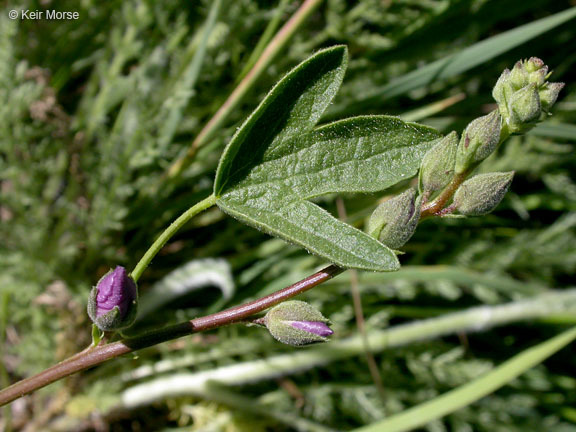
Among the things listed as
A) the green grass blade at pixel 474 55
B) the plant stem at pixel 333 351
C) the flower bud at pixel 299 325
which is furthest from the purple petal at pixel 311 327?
the plant stem at pixel 333 351

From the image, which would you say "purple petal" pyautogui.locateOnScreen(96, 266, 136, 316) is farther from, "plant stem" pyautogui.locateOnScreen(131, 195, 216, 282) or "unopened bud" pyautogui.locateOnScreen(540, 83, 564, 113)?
"unopened bud" pyautogui.locateOnScreen(540, 83, 564, 113)

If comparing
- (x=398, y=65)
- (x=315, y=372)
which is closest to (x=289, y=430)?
(x=315, y=372)

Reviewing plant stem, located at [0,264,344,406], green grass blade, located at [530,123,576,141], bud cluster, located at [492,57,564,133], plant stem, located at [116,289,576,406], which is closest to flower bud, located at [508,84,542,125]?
bud cluster, located at [492,57,564,133]

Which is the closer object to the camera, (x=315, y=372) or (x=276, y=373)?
(x=276, y=373)

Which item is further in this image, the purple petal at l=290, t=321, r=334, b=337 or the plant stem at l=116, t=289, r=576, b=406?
the plant stem at l=116, t=289, r=576, b=406

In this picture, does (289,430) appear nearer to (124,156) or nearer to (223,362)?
(223,362)

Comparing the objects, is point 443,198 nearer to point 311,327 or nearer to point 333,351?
point 311,327

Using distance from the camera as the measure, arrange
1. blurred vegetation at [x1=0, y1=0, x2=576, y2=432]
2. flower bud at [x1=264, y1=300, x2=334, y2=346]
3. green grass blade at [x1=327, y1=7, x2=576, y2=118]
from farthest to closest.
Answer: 1. blurred vegetation at [x1=0, y1=0, x2=576, y2=432]
2. green grass blade at [x1=327, y1=7, x2=576, y2=118]
3. flower bud at [x1=264, y1=300, x2=334, y2=346]
